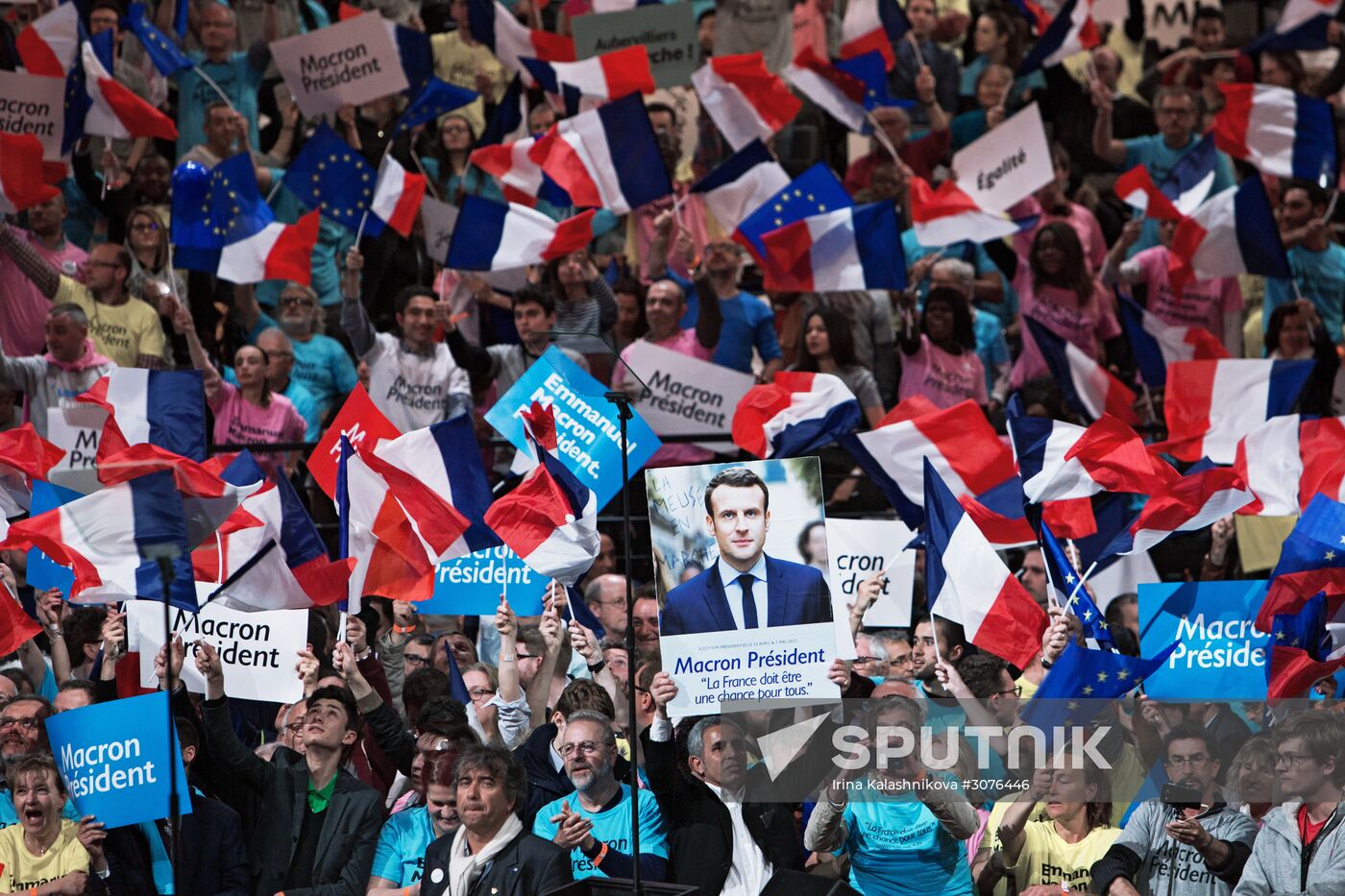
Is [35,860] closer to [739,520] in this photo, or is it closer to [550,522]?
[550,522]

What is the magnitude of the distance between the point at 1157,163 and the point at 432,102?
4770 mm

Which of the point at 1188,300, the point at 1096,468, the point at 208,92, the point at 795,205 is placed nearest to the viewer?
the point at 1096,468

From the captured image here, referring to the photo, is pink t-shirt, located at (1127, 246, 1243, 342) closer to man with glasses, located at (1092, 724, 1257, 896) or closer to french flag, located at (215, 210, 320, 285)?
french flag, located at (215, 210, 320, 285)

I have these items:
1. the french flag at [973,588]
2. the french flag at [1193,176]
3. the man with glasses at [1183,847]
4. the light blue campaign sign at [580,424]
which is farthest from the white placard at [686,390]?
the man with glasses at [1183,847]

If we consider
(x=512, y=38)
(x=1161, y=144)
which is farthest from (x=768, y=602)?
(x=1161, y=144)

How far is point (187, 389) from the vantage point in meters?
10.6

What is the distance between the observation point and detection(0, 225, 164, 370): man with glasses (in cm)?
1234

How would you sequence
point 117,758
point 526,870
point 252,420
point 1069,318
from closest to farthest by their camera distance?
point 526,870, point 117,758, point 252,420, point 1069,318

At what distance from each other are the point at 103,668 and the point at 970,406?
169 inches

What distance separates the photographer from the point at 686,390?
1222 cm

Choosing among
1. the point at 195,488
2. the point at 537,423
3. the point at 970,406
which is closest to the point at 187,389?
the point at 195,488

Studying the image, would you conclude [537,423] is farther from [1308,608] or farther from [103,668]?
[1308,608]

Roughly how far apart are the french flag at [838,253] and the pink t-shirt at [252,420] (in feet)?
9.23

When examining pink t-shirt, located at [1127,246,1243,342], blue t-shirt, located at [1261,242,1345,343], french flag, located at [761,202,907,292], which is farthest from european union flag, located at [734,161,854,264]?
blue t-shirt, located at [1261,242,1345,343]
